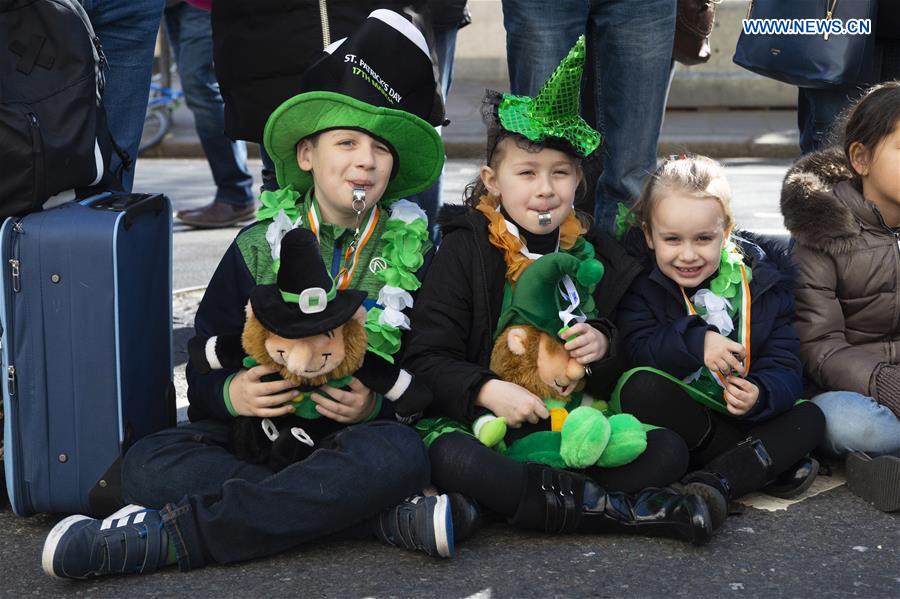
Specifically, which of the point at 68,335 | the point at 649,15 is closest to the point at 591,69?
the point at 649,15

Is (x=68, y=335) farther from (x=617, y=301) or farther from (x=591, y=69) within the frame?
(x=591, y=69)

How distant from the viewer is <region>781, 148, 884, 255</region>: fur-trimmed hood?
3256 millimetres

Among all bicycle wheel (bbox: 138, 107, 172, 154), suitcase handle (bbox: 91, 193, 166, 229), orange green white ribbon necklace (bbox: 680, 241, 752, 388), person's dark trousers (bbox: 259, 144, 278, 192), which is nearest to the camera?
suitcase handle (bbox: 91, 193, 166, 229)

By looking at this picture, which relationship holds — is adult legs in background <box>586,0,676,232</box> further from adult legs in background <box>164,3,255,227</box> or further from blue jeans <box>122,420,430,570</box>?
adult legs in background <box>164,3,255,227</box>

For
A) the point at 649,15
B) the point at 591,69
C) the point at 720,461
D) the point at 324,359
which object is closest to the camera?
the point at 324,359

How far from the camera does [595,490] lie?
272 centimetres

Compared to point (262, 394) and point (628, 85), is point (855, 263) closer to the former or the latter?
point (628, 85)

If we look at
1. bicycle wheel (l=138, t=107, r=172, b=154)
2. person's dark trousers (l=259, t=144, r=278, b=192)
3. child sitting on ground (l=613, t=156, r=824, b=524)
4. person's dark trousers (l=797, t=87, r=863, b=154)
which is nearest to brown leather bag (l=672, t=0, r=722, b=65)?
person's dark trousers (l=797, t=87, r=863, b=154)

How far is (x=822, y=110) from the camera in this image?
4.06 metres

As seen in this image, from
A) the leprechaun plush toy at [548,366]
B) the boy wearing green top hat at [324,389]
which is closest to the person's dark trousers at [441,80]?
the boy wearing green top hat at [324,389]

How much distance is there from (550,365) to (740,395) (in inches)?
17.8

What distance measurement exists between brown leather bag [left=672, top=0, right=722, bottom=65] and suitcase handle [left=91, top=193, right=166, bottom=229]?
1930 millimetres

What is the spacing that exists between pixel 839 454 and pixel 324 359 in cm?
134

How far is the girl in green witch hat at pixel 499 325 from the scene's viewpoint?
270cm
